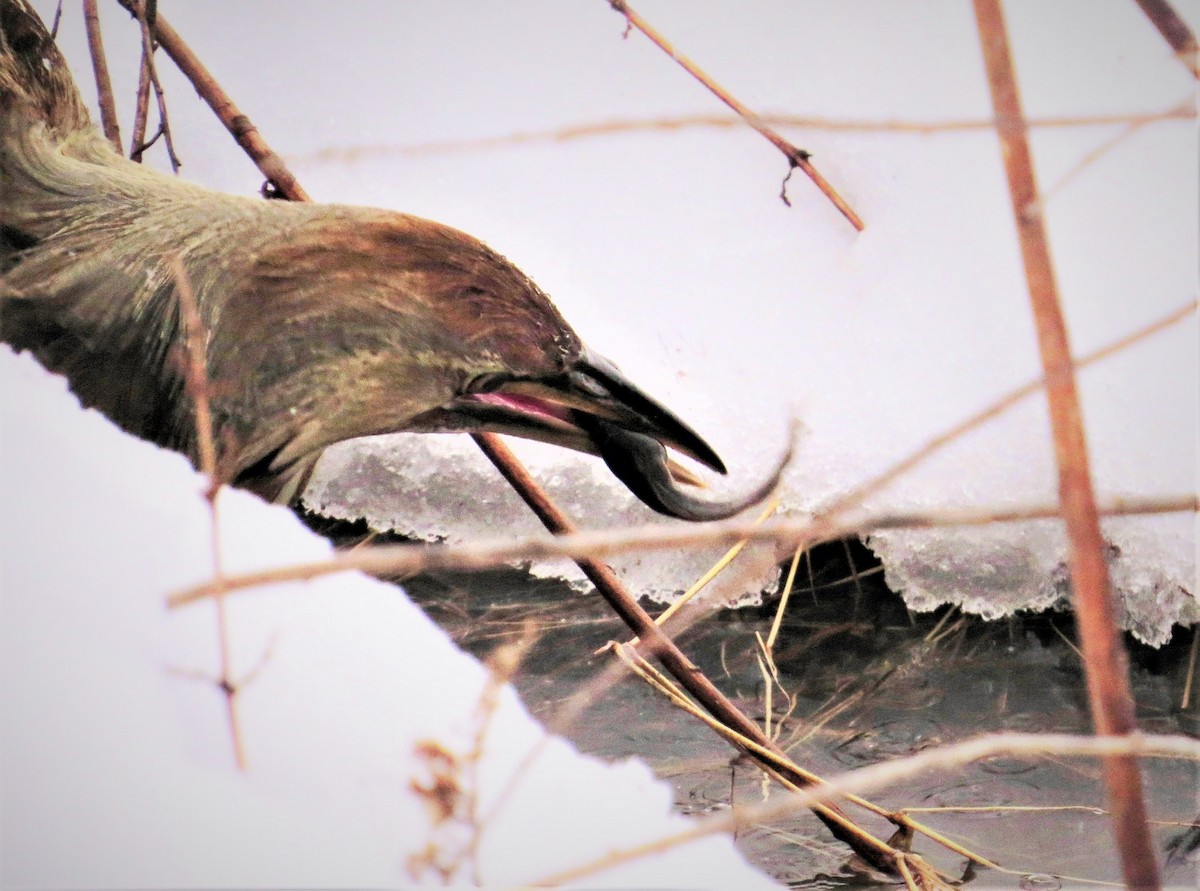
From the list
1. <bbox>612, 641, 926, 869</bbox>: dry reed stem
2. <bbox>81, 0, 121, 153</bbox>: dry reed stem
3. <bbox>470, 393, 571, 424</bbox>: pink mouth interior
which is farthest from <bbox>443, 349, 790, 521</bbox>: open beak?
<bbox>81, 0, 121, 153</bbox>: dry reed stem

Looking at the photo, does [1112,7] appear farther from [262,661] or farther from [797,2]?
[262,661]

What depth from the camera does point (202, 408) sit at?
0.65m

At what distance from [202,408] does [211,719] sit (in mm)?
174

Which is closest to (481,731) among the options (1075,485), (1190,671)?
(1075,485)

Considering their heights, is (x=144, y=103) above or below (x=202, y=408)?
above

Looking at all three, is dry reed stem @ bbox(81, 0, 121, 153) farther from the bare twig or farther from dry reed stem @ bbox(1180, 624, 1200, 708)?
dry reed stem @ bbox(1180, 624, 1200, 708)

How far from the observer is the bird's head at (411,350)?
2.17 ft

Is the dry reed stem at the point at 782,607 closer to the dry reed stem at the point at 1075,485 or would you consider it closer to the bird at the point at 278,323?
the bird at the point at 278,323

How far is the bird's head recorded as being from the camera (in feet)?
2.17

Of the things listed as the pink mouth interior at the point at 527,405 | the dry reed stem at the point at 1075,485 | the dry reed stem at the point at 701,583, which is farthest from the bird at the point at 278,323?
the dry reed stem at the point at 1075,485

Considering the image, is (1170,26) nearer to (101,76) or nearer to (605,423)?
(605,423)

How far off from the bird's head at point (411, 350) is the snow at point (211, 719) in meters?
0.08

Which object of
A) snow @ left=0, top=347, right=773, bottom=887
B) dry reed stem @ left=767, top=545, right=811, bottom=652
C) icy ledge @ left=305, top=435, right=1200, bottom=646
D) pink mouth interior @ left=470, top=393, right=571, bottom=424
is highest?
pink mouth interior @ left=470, top=393, right=571, bottom=424

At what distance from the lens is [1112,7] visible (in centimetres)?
69
